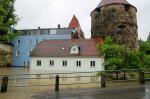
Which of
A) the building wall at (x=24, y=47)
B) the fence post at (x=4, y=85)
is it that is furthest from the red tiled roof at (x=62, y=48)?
the fence post at (x=4, y=85)

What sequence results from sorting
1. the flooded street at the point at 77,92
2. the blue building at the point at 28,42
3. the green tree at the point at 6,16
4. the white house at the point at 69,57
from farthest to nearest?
the blue building at the point at 28,42, the white house at the point at 69,57, the green tree at the point at 6,16, the flooded street at the point at 77,92

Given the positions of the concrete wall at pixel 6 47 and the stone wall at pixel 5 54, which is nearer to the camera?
the stone wall at pixel 5 54

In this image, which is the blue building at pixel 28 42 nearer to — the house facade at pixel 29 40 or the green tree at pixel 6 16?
the house facade at pixel 29 40

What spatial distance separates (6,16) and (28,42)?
1427 inches

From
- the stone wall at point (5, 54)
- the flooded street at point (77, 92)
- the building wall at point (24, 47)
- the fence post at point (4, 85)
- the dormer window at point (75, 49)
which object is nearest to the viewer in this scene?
the flooded street at point (77, 92)

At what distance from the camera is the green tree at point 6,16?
17.2 metres

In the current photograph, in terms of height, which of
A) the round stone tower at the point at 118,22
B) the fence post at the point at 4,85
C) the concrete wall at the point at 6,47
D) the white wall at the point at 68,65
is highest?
the round stone tower at the point at 118,22

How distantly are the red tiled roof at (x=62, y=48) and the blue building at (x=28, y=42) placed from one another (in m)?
12.0

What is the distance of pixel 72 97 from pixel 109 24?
29871 millimetres

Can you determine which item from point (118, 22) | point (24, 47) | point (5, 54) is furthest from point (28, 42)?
point (118, 22)

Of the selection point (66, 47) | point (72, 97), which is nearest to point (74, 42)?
point (66, 47)

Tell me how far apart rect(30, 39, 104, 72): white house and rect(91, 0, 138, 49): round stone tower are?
2.38 m

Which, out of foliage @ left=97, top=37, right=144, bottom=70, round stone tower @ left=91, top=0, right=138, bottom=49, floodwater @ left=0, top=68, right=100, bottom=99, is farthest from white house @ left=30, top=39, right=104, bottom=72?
floodwater @ left=0, top=68, right=100, bottom=99

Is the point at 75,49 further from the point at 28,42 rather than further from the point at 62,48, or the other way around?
the point at 28,42
